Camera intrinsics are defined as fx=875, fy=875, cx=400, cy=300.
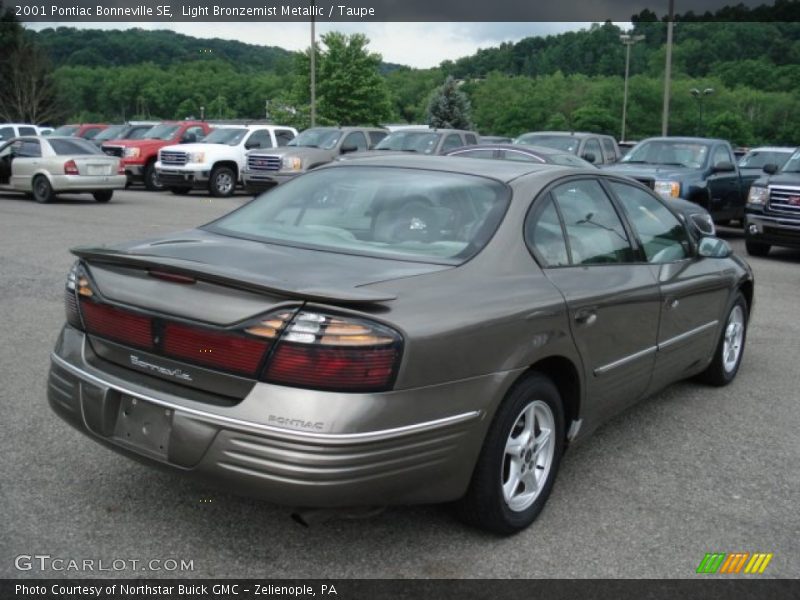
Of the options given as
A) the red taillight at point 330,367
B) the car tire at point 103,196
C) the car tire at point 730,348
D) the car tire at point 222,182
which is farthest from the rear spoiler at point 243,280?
the car tire at point 222,182

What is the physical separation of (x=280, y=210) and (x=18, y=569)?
2.01m

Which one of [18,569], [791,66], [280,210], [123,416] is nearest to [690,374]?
[280,210]

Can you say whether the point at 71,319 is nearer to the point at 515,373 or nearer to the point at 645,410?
the point at 515,373

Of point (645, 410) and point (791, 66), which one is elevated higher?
point (791, 66)

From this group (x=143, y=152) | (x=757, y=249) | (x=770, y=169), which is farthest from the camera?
(x=143, y=152)

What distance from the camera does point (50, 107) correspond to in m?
55.8

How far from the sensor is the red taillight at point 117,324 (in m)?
3.28

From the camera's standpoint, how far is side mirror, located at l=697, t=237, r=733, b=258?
532cm

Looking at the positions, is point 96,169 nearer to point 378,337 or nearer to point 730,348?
point 730,348

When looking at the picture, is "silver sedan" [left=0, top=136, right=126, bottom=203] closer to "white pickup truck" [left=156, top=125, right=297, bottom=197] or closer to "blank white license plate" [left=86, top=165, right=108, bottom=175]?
"blank white license plate" [left=86, top=165, right=108, bottom=175]

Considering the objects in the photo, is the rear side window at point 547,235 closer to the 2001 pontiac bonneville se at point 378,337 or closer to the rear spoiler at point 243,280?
the 2001 pontiac bonneville se at point 378,337

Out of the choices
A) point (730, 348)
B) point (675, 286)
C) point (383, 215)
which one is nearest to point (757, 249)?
point (730, 348)

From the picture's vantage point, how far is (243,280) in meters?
3.07

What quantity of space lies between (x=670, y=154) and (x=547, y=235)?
12413 mm
